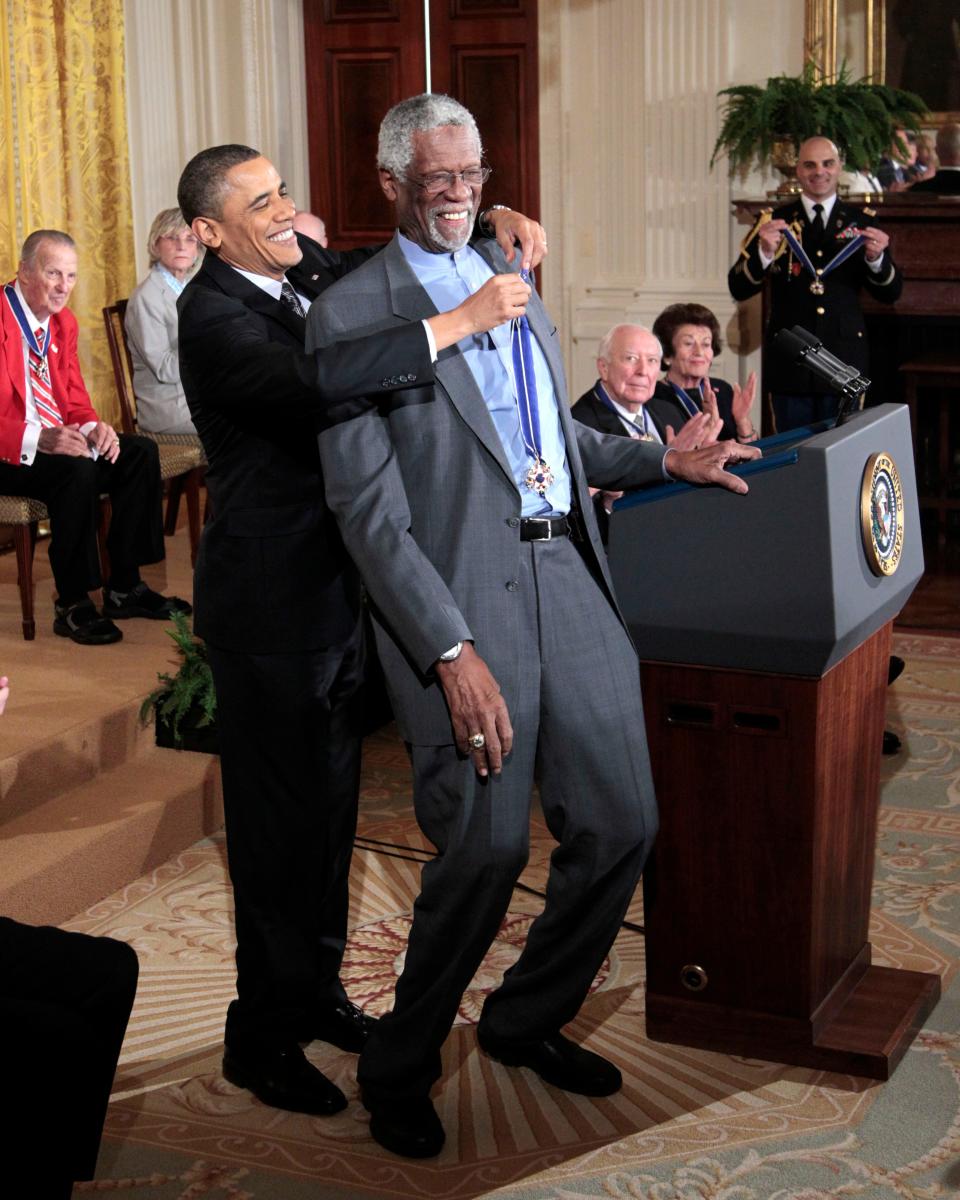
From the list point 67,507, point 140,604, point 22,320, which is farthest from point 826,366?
point 22,320

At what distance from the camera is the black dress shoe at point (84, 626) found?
567 centimetres

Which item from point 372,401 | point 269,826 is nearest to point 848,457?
point 372,401

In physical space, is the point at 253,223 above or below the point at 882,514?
above

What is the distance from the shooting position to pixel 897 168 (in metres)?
8.04

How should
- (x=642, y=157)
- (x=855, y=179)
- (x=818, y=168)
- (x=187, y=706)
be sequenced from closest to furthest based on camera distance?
(x=187, y=706), (x=818, y=168), (x=855, y=179), (x=642, y=157)

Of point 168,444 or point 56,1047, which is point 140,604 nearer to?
point 168,444

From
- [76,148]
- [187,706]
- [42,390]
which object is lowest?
[187,706]

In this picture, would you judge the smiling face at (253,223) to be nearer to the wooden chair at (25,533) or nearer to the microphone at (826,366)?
the microphone at (826,366)

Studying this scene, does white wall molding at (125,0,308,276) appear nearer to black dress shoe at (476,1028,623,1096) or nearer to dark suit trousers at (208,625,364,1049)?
dark suit trousers at (208,625,364,1049)

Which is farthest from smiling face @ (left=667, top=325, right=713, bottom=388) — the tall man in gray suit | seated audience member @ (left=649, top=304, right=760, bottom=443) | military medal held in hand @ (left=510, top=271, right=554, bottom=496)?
military medal held in hand @ (left=510, top=271, right=554, bottom=496)

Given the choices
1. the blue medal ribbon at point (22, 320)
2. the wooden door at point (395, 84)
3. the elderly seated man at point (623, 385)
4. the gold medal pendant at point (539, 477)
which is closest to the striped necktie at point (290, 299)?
the gold medal pendant at point (539, 477)

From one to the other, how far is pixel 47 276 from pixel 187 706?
1846 millimetres

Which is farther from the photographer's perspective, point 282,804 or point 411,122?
point 282,804

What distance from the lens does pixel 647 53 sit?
828 cm
